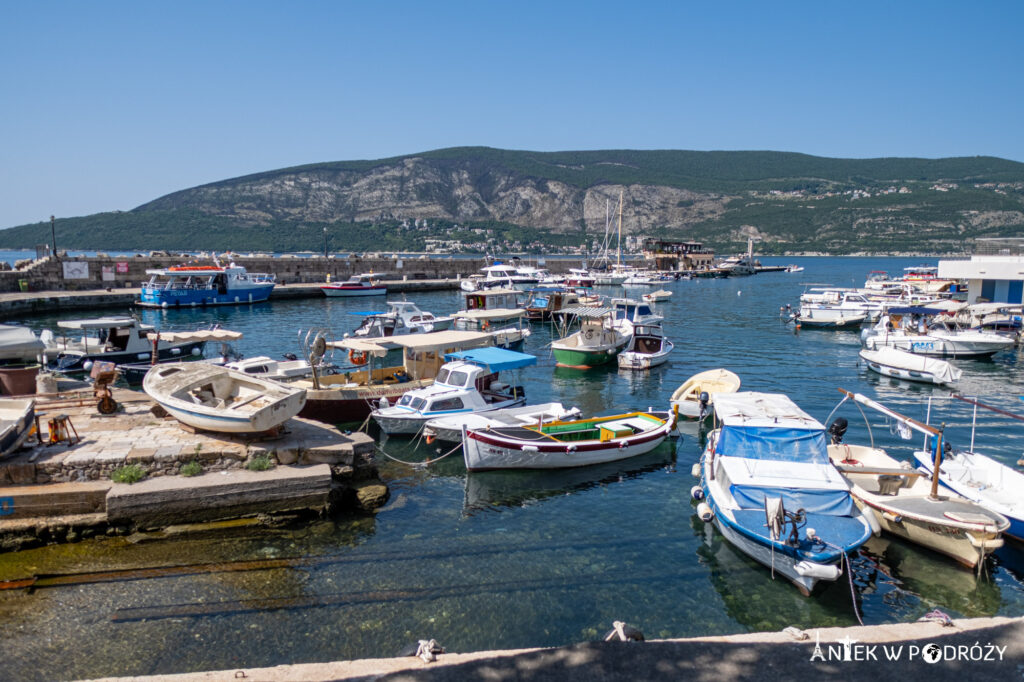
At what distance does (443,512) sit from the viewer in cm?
1539

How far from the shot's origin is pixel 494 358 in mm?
23312

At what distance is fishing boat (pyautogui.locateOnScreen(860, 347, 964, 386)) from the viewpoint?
29.7 meters

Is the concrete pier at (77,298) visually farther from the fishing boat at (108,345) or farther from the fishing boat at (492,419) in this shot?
the fishing boat at (492,419)

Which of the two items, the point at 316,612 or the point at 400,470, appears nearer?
the point at 316,612

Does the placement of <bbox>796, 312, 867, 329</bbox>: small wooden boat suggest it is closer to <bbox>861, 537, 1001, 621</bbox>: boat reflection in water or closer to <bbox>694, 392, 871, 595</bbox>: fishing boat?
<bbox>694, 392, 871, 595</bbox>: fishing boat

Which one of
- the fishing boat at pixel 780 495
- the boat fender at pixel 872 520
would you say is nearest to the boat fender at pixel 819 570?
the fishing boat at pixel 780 495

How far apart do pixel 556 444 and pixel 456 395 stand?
15.0ft

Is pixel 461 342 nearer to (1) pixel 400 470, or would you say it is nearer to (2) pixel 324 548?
(1) pixel 400 470

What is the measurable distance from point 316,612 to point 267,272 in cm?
8140

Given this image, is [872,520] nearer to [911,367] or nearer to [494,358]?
[494,358]

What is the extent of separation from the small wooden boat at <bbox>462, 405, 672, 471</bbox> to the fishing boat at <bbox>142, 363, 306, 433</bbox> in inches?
202

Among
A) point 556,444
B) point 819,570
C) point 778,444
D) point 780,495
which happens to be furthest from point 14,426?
point 778,444

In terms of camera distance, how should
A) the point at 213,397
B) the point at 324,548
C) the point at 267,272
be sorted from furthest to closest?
the point at 267,272
the point at 213,397
the point at 324,548

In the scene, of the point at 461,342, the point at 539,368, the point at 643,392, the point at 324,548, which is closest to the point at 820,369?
the point at 643,392
